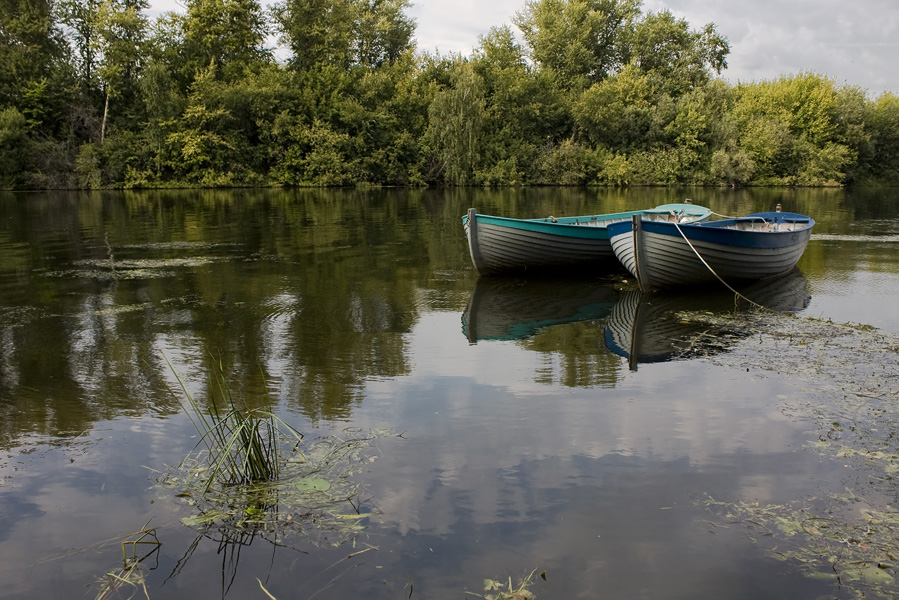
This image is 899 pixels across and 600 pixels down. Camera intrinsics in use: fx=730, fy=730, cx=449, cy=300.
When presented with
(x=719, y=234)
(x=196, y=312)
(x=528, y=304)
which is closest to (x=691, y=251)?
(x=719, y=234)

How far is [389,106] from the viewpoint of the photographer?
1972 inches

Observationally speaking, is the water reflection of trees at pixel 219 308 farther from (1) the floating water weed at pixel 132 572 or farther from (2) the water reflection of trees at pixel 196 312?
(1) the floating water weed at pixel 132 572

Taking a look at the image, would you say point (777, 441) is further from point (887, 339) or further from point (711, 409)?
point (887, 339)

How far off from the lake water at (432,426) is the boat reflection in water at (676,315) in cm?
6

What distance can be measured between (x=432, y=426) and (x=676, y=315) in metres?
5.46

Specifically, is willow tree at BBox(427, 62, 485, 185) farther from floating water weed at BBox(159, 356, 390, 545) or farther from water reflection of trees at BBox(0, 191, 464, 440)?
floating water weed at BBox(159, 356, 390, 545)

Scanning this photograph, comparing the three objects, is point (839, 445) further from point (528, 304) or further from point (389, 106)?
point (389, 106)

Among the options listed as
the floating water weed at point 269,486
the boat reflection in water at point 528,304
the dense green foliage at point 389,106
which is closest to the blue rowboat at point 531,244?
the boat reflection in water at point 528,304

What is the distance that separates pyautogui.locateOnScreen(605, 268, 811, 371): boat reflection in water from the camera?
8594mm

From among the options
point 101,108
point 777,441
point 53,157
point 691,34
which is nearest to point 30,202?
point 53,157

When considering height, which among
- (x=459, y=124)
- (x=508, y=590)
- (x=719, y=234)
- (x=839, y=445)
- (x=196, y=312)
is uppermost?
(x=459, y=124)

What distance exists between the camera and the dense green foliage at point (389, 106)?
42.6m

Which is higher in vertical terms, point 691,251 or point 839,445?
point 691,251

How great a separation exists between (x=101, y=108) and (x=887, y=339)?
1840 inches
